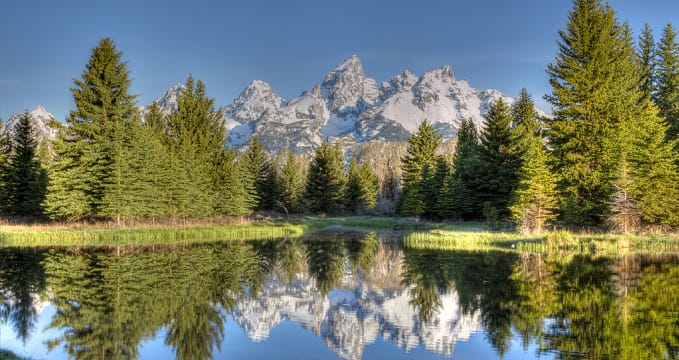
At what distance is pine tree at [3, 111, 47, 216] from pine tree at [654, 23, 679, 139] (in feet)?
229

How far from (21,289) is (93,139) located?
29.6m

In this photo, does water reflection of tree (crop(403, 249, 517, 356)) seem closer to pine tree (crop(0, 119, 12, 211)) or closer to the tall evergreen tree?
the tall evergreen tree

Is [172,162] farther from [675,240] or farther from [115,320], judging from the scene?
[675,240]

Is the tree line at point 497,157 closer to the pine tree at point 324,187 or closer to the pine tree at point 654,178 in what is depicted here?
the pine tree at point 654,178

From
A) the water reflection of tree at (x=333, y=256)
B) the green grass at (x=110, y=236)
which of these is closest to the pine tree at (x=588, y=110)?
the water reflection of tree at (x=333, y=256)

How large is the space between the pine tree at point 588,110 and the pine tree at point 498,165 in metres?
9.44

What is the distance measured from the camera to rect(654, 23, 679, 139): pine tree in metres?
54.9

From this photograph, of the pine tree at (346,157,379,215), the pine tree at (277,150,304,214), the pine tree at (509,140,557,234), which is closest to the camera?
the pine tree at (509,140,557,234)

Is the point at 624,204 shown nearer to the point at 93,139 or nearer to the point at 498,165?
the point at 498,165

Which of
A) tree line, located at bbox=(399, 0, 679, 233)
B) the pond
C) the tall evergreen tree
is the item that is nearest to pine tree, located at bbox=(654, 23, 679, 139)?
tree line, located at bbox=(399, 0, 679, 233)

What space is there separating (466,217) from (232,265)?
3896 centimetres

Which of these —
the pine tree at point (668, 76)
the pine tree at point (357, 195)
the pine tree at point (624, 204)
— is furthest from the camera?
the pine tree at point (357, 195)

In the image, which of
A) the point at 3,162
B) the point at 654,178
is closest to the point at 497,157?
the point at 654,178

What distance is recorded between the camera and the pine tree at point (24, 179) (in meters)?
57.9
